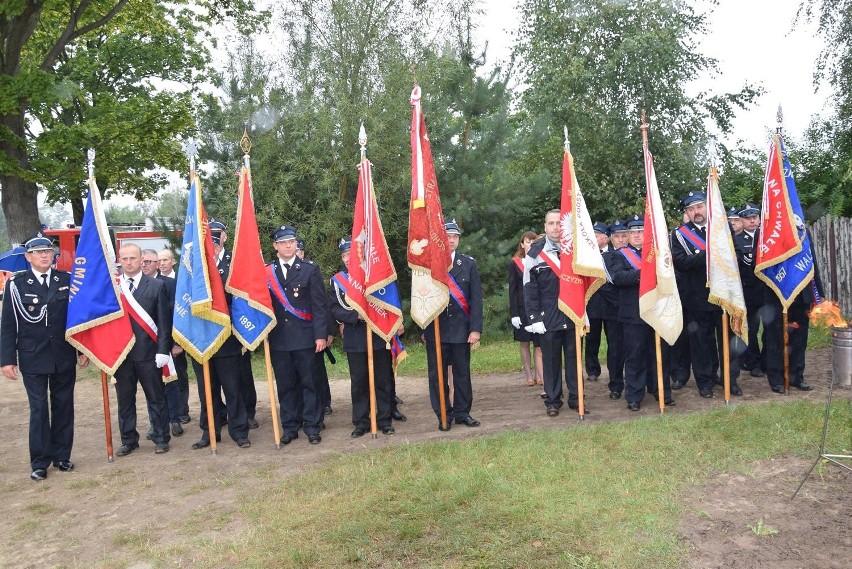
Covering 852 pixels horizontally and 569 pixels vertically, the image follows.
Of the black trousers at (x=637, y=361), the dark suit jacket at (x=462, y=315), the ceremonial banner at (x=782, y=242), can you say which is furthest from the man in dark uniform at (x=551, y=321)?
the ceremonial banner at (x=782, y=242)

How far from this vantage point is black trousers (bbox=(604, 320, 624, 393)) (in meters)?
8.04

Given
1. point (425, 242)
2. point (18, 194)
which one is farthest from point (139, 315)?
point (18, 194)

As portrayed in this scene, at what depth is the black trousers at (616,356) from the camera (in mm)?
Result: 8039

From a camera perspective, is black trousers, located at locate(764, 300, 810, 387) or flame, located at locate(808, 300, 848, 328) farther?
black trousers, located at locate(764, 300, 810, 387)

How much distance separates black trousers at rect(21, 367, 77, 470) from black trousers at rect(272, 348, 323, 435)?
6.17 ft

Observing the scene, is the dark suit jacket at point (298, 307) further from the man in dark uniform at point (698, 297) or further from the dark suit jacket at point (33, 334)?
the man in dark uniform at point (698, 297)

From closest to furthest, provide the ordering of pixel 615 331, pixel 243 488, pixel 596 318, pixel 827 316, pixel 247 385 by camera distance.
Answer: pixel 827 316
pixel 243 488
pixel 247 385
pixel 615 331
pixel 596 318

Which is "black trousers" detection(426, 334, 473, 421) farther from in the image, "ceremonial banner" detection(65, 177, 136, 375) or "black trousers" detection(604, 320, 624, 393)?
"ceremonial banner" detection(65, 177, 136, 375)

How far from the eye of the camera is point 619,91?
46.5 feet

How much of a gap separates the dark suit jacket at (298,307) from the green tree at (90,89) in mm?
9040

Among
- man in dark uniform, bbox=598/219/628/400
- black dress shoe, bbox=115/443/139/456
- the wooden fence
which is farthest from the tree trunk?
the wooden fence

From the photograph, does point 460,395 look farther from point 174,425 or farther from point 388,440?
point 174,425

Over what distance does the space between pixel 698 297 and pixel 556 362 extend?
5.62ft

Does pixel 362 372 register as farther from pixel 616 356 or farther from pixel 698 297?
pixel 698 297
